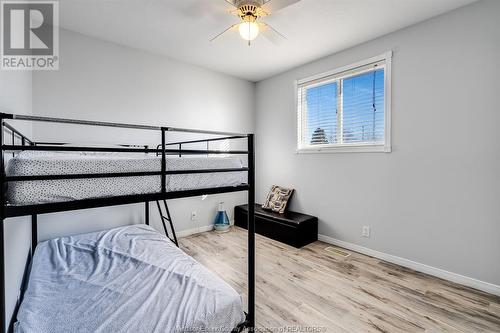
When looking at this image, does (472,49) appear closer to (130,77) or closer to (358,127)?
(358,127)

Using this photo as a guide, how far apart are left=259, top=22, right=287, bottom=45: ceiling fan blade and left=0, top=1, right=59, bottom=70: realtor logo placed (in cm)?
187

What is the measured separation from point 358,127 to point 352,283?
1.76 meters

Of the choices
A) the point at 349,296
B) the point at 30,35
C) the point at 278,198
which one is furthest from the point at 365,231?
the point at 30,35

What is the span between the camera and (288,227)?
3094 millimetres

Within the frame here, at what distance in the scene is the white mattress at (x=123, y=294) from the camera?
3.81 ft

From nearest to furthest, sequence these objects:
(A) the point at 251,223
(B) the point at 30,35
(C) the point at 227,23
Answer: (A) the point at 251,223 < (B) the point at 30,35 < (C) the point at 227,23

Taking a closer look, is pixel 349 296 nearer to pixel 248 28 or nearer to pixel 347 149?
pixel 347 149

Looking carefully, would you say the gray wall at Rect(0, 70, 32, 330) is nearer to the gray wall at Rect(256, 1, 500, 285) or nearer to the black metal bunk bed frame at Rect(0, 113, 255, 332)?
the black metal bunk bed frame at Rect(0, 113, 255, 332)

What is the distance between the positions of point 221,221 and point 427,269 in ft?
8.50

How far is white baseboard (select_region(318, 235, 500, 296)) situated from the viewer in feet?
6.66

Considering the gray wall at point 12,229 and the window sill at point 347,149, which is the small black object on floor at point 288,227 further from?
the gray wall at point 12,229

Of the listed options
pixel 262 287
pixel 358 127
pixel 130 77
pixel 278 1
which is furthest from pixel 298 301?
pixel 130 77

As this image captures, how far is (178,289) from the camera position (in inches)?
56.2

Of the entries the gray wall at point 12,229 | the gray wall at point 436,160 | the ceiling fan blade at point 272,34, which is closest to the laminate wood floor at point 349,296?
the gray wall at point 436,160
